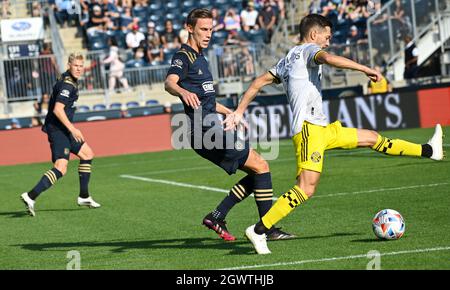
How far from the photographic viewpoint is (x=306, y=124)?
9125 millimetres

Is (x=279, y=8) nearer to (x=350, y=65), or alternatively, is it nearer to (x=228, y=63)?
(x=228, y=63)

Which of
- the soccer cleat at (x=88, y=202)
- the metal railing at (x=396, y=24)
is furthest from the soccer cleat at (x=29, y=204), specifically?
the metal railing at (x=396, y=24)

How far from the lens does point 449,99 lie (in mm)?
26141

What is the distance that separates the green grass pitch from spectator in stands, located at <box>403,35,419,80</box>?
10259 millimetres

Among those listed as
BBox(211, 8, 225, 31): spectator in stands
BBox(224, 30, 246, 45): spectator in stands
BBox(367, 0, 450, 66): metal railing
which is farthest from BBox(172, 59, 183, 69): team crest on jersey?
BBox(211, 8, 225, 31): spectator in stands

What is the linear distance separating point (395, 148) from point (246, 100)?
1.60 metres

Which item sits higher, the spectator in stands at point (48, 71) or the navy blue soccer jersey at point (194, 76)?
the spectator in stands at point (48, 71)

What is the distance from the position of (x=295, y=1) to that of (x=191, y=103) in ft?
82.8

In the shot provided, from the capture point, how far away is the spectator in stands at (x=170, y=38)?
103ft

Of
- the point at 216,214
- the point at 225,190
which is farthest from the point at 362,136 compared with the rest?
the point at 225,190

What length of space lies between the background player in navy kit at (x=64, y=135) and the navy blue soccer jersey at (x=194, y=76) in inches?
Answer: 178

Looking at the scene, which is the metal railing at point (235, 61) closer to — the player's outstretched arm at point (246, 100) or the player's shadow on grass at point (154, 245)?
the player's shadow on grass at point (154, 245)
